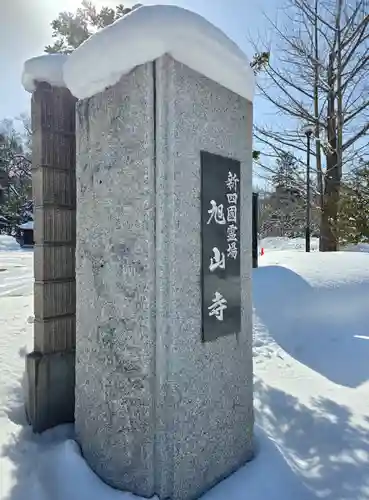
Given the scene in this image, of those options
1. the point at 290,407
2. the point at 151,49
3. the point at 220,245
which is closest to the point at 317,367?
the point at 290,407

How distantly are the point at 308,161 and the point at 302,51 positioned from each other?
3.98m

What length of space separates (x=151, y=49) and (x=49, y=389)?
2309 mm

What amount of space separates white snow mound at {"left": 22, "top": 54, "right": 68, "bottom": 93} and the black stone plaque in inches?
55.0

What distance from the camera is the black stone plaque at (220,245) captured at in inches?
80.6

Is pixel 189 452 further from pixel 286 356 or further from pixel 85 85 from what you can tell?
pixel 286 356

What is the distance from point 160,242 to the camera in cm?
187

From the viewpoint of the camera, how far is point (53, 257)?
9.01 feet

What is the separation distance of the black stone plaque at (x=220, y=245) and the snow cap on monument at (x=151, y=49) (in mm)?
502

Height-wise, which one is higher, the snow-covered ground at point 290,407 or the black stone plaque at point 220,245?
the black stone plaque at point 220,245

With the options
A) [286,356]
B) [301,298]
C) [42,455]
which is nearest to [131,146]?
[42,455]

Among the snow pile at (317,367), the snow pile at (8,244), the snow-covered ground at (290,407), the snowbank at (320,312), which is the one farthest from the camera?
the snow pile at (8,244)

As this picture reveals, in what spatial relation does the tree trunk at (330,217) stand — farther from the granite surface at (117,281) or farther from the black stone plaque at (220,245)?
the granite surface at (117,281)

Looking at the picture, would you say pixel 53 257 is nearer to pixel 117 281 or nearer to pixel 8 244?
pixel 117 281

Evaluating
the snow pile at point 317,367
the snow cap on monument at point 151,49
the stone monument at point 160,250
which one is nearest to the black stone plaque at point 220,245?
the stone monument at point 160,250
